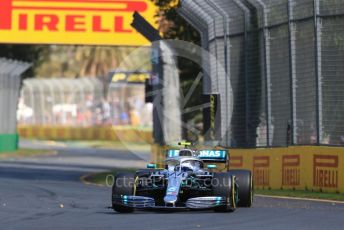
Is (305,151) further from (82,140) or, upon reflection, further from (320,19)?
(82,140)

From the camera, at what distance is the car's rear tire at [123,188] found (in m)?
14.6

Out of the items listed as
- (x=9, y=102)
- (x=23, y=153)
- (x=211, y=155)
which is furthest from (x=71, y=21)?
(x=211, y=155)

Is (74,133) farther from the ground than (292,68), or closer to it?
closer to it

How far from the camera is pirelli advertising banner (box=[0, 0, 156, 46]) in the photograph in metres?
36.4

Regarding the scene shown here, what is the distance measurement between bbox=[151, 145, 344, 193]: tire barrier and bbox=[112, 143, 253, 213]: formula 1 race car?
13.5 ft

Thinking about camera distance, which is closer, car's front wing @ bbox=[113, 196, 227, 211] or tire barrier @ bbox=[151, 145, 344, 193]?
car's front wing @ bbox=[113, 196, 227, 211]

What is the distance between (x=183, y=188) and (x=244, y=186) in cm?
125

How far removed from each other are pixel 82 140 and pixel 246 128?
130 ft

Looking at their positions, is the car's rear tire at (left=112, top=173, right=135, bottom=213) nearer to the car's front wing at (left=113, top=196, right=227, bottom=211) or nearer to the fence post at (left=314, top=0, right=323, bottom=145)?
the car's front wing at (left=113, top=196, right=227, bottom=211)

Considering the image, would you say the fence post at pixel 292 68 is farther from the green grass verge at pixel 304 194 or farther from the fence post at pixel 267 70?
the green grass verge at pixel 304 194

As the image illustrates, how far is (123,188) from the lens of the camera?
14586mm

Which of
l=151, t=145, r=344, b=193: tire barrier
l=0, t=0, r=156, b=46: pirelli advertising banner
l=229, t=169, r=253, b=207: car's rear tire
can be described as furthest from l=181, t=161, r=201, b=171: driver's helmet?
l=0, t=0, r=156, b=46: pirelli advertising banner

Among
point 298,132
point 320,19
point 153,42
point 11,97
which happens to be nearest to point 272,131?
point 298,132

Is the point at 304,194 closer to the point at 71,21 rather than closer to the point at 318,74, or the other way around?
the point at 318,74
